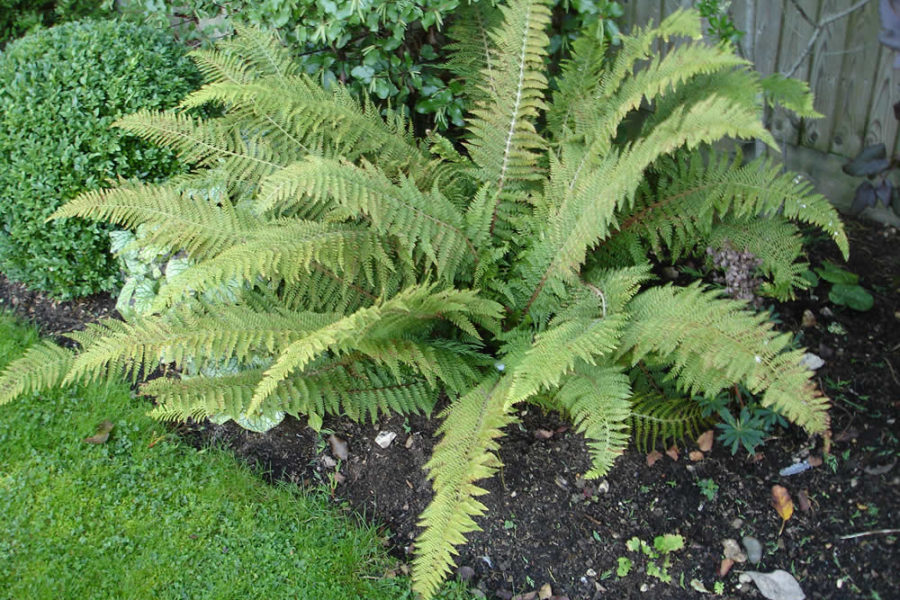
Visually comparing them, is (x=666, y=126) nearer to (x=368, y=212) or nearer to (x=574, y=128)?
(x=574, y=128)

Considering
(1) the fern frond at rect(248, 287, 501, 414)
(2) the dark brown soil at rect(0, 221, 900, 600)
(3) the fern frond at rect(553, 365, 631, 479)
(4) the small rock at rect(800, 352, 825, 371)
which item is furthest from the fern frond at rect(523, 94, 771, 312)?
(4) the small rock at rect(800, 352, 825, 371)

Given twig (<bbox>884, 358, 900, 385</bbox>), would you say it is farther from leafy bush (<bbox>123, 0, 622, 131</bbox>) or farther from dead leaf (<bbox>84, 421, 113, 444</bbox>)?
dead leaf (<bbox>84, 421, 113, 444</bbox>)

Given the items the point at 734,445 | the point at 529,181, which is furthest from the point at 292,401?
the point at 734,445

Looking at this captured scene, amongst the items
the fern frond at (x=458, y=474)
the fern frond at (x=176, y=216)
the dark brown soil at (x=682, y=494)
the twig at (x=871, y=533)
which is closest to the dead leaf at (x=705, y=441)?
the dark brown soil at (x=682, y=494)

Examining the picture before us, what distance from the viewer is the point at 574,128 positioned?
292 cm

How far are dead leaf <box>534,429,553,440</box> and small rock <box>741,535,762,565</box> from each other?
28.5 inches

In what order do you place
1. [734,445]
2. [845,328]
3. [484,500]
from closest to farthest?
1. [734,445]
2. [484,500]
3. [845,328]

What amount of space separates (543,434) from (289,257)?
3.67ft

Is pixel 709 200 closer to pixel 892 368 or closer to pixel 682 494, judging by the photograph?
pixel 892 368

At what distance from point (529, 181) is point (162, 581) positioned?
199 cm

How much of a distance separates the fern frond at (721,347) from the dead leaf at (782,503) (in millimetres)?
341

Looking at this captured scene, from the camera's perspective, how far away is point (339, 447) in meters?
2.82

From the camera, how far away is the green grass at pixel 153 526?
2.46 m

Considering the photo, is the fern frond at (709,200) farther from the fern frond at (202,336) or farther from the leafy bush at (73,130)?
the leafy bush at (73,130)
